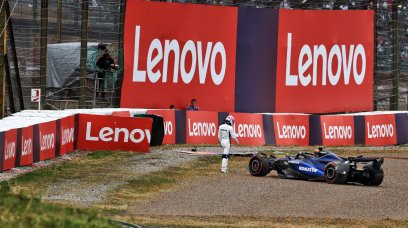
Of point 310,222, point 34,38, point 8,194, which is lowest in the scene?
point 310,222

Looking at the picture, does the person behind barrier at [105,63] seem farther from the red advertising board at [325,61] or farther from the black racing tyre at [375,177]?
the black racing tyre at [375,177]

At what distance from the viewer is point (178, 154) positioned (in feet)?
99.7

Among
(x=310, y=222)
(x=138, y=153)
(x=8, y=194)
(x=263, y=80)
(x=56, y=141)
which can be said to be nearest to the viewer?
(x=8, y=194)

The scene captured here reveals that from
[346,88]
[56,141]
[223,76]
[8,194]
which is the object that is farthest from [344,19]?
[8,194]

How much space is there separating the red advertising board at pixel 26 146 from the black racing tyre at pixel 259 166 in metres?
4.97

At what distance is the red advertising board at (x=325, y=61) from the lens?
131 ft

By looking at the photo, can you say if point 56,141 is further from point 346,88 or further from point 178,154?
point 346,88

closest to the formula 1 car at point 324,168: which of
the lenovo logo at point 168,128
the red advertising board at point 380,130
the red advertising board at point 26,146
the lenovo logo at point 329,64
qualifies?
the red advertising board at point 26,146

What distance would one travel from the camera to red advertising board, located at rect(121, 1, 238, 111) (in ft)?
118

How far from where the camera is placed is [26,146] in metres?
24.0

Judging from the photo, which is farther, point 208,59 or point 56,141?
point 208,59

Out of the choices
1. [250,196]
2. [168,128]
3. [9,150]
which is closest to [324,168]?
[250,196]

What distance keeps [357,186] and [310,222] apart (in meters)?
6.84

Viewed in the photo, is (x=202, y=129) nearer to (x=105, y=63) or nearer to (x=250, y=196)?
(x=105, y=63)
